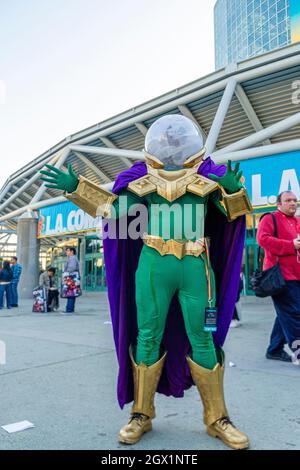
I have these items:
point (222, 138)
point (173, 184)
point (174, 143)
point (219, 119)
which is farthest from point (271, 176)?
point (173, 184)

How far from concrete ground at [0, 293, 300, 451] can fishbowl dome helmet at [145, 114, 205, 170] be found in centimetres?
150

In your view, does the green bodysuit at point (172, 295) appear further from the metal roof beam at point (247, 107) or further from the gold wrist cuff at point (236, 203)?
the metal roof beam at point (247, 107)

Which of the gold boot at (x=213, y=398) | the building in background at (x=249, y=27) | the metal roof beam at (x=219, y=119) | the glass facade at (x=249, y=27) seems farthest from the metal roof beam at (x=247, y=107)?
the glass facade at (x=249, y=27)

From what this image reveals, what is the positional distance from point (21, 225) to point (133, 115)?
21.4 feet

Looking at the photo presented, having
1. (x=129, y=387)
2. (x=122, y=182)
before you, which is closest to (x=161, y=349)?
(x=129, y=387)

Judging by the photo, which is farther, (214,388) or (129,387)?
(129,387)

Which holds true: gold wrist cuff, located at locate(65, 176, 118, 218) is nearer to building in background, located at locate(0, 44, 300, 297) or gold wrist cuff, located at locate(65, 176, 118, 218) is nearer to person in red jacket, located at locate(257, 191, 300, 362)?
person in red jacket, located at locate(257, 191, 300, 362)

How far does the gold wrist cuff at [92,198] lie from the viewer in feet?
6.89

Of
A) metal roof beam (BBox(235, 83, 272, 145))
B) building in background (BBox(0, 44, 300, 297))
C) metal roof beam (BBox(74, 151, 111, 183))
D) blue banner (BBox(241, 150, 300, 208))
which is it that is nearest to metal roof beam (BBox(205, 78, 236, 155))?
building in background (BBox(0, 44, 300, 297))

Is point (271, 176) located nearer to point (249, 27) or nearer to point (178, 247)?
point (178, 247)

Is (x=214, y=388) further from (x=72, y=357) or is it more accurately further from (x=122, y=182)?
(x=72, y=357)

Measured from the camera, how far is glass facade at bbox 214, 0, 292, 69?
47594 millimetres

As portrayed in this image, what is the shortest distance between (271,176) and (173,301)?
7.80 m
